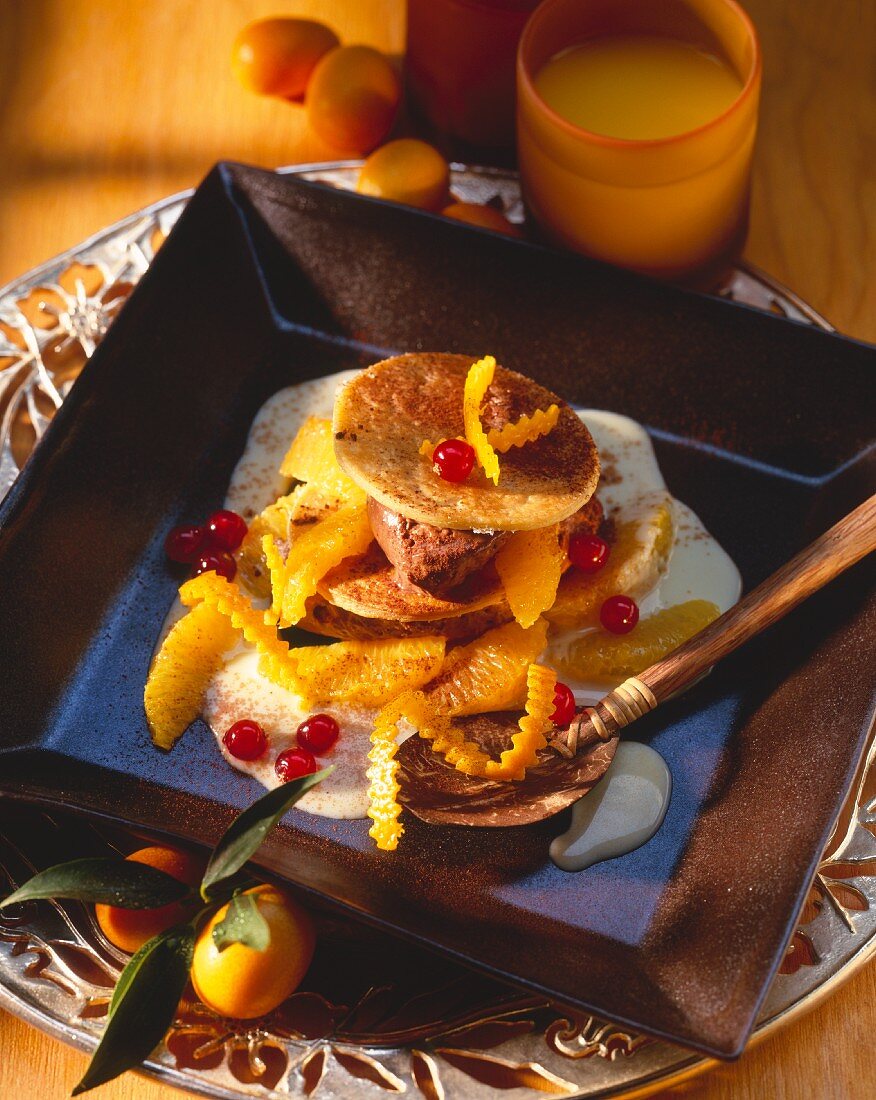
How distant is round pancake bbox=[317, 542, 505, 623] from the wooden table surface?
1.39 m

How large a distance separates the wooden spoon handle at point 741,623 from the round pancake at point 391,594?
0.33m

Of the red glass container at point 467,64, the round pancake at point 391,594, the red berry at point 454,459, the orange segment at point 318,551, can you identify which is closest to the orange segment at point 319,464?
the orange segment at point 318,551

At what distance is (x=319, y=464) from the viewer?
109 inches

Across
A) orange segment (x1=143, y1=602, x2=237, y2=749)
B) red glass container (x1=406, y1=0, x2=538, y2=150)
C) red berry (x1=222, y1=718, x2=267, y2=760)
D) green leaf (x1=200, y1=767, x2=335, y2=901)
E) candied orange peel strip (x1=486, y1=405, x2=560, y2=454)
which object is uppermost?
red glass container (x1=406, y1=0, x2=538, y2=150)

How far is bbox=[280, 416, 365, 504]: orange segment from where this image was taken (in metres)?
Result: 2.70

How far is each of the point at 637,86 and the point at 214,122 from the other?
1363 mm

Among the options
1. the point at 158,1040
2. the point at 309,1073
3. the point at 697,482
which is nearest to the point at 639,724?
the point at 697,482

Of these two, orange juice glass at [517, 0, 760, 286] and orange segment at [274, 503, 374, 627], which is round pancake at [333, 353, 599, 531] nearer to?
orange segment at [274, 503, 374, 627]

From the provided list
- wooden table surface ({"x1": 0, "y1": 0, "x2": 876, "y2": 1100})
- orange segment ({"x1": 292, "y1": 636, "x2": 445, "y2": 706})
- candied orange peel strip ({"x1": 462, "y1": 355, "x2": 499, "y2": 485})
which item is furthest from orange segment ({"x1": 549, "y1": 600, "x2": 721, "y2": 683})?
wooden table surface ({"x1": 0, "y1": 0, "x2": 876, "y2": 1100})

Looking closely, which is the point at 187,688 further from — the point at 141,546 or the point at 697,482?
the point at 697,482

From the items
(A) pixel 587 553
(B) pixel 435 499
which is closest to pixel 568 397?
(A) pixel 587 553

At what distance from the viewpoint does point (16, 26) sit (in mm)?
3891

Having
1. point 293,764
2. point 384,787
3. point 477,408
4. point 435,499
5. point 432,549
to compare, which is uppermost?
point 477,408

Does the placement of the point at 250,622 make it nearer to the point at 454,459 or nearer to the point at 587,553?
the point at 454,459
